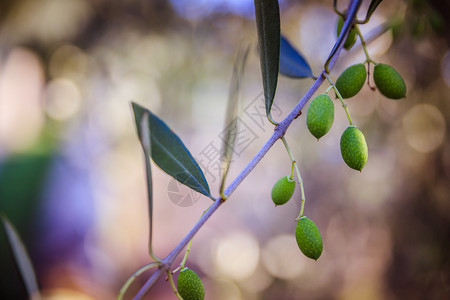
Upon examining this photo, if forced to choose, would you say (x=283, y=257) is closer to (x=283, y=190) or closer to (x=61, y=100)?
(x=283, y=190)

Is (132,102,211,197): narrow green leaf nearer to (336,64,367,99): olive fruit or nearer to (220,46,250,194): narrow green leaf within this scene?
(220,46,250,194): narrow green leaf

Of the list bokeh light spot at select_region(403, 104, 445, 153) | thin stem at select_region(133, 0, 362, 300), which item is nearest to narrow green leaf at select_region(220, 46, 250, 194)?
thin stem at select_region(133, 0, 362, 300)

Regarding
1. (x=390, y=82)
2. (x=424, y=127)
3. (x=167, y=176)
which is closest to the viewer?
(x=390, y=82)

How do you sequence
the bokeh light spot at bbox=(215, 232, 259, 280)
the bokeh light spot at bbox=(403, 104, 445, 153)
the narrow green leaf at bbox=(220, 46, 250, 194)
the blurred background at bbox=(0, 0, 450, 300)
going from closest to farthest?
1. the narrow green leaf at bbox=(220, 46, 250, 194)
2. the bokeh light spot at bbox=(403, 104, 445, 153)
3. the blurred background at bbox=(0, 0, 450, 300)
4. the bokeh light spot at bbox=(215, 232, 259, 280)

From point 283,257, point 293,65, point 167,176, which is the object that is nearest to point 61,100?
point 167,176

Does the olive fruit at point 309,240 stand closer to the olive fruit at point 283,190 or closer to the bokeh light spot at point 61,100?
the olive fruit at point 283,190

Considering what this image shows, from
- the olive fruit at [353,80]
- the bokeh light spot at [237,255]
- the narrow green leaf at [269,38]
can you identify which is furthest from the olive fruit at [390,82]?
the bokeh light spot at [237,255]
